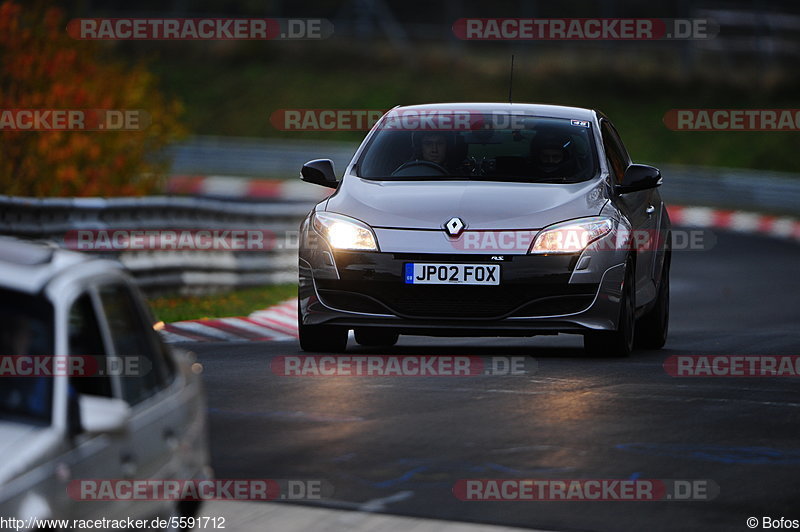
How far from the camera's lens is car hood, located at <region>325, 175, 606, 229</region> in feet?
35.9

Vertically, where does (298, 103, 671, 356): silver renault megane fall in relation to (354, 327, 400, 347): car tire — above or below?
above

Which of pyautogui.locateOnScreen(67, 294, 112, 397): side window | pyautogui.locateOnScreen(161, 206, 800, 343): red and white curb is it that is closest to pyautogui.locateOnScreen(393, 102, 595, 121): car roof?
pyautogui.locateOnScreen(161, 206, 800, 343): red and white curb

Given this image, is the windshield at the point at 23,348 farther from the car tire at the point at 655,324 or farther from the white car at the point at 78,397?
the car tire at the point at 655,324

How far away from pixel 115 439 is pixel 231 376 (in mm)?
5074

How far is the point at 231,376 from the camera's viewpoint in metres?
10.4

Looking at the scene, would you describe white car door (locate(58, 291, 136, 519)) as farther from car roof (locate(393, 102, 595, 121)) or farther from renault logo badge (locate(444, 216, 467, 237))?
car roof (locate(393, 102, 595, 121))

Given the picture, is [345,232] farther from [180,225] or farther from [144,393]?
[180,225]

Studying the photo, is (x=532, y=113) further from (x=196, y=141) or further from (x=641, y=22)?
(x=641, y=22)

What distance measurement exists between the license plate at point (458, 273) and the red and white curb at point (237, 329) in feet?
9.13

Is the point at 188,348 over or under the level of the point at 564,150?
under

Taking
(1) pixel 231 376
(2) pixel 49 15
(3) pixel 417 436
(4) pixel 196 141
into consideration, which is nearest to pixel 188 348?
(1) pixel 231 376

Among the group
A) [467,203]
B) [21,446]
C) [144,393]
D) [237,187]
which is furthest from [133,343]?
[237,187]

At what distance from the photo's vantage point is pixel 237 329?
14492 mm

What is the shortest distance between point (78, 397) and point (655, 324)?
8.36 m
